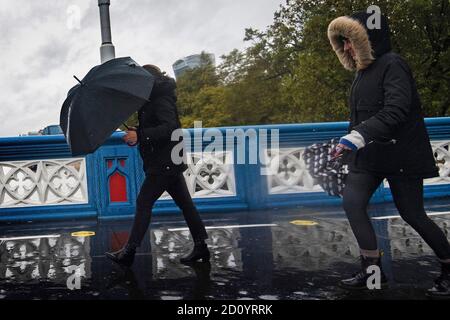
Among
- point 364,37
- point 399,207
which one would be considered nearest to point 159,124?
point 364,37

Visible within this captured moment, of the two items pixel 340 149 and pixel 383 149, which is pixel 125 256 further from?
pixel 383 149

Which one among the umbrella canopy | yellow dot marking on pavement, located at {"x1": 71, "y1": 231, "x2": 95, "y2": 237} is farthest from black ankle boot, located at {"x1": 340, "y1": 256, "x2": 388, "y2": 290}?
yellow dot marking on pavement, located at {"x1": 71, "y1": 231, "x2": 95, "y2": 237}

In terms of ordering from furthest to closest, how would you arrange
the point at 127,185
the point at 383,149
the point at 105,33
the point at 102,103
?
the point at 105,33 < the point at 127,185 < the point at 102,103 < the point at 383,149

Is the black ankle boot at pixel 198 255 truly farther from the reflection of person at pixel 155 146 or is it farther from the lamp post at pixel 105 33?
the lamp post at pixel 105 33

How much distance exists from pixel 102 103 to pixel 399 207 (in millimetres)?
2195

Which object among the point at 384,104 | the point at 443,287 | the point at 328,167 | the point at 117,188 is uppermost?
the point at 384,104

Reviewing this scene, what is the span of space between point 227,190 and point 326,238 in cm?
223

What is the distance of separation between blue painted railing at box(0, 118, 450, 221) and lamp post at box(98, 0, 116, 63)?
2.90 meters

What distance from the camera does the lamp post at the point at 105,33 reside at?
8836mm

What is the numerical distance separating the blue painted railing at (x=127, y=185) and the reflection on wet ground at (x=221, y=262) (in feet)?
1.38

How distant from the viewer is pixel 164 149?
3834 millimetres

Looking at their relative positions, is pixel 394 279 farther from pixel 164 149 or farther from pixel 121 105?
pixel 121 105

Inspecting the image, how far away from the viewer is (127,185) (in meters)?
6.52
